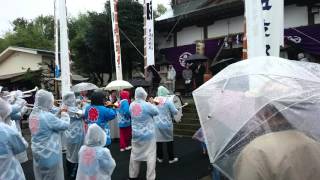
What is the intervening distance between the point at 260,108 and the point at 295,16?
13073 millimetres

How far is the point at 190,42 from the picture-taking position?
18109 millimetres

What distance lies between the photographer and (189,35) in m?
18.2

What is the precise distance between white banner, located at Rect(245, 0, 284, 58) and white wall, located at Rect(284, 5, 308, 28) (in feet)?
29.7

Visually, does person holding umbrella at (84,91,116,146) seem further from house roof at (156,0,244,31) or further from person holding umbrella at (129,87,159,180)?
house roof at (156,0,244,31)

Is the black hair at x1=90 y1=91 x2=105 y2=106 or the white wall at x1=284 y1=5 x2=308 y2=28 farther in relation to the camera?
the white wall at x1=284 y1=5 x2=308 y2=28

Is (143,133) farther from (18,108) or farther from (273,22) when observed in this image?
(273,22)

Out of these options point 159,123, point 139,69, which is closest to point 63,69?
point 159,123

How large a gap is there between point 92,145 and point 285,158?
109 inches

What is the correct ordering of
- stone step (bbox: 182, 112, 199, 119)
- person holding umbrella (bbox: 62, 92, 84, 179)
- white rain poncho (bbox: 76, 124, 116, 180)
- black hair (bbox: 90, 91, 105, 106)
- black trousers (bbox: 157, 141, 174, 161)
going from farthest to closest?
stone step (bbox: 182, 112, 199, 119)
black trousers (bbox: 157, 141, 174, 161)
person holding umbrella (bbox: 62, 92, 84, 179)
black hair (bbox: 90, 91, 105, 106)
white rain poncho (bbox: 76, 124, 116, 180)

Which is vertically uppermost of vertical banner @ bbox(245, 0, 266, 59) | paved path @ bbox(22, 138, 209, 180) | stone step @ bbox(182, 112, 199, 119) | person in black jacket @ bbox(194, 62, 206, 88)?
vertical banner @ bbox(245, 0, 266, 59)

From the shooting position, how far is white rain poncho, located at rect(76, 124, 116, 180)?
15.7 feet

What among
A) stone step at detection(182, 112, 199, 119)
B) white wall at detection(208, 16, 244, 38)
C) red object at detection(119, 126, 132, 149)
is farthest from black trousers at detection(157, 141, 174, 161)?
white wall at detection(208, 16, 244, 38)

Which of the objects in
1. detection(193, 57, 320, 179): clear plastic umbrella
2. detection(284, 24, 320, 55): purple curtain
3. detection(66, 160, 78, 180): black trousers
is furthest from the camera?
detection(284, 24, 320, 55): purple curtain

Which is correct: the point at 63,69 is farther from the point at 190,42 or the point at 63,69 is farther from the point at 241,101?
the point at 190,42
